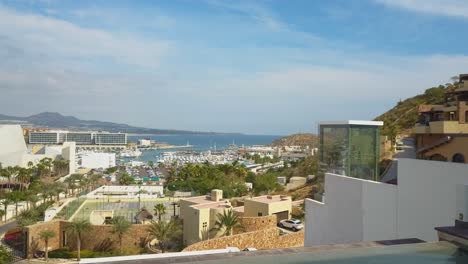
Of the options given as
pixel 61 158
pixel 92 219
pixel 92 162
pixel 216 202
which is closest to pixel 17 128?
pixel 61 158

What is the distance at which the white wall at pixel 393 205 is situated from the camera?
710 centimetres

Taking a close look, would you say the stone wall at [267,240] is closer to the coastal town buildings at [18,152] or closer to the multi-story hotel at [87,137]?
the coastal town buildings at [18,152]

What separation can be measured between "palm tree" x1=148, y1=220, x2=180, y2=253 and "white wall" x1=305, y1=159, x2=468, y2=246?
1402cm

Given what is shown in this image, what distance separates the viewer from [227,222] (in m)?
23.2

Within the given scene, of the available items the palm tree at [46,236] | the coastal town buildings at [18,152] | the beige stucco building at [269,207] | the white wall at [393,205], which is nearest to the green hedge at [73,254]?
the palm tree at [46,236]

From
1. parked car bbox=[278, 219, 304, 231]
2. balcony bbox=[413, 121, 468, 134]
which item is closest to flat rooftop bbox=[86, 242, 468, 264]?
balcony bbox=[413, 121, 468, 134]

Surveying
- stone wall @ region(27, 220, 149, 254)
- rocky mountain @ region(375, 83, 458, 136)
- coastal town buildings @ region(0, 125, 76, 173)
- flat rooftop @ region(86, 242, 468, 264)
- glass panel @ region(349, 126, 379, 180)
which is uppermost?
rocky mountain @ region(375, 83, 458, 136)

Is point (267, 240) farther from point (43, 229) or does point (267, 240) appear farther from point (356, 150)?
point (43, 229)

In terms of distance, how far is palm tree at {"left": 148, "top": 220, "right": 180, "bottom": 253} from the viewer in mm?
23469

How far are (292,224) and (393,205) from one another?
17.6 m

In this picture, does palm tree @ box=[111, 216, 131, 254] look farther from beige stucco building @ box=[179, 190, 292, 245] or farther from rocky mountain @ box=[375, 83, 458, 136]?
rocky mountain @ box=[375, 83, 458, 136]

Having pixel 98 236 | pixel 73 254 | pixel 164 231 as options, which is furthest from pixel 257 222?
pixel 73 254

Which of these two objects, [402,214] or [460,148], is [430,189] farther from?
[460,148]

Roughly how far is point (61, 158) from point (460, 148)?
221 ft
